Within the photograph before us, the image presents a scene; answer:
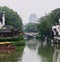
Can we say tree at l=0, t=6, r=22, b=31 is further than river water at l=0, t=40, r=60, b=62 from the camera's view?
Yes

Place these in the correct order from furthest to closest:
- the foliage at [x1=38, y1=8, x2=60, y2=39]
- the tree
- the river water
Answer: the foliage at [x1=38, y1=8, x2=60, y2=39] → the tree → the river water

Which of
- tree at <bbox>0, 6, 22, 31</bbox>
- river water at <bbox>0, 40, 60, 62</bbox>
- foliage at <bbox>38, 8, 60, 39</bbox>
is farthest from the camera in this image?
foliage at <bbox>38, 8, 60, 39</bbox>

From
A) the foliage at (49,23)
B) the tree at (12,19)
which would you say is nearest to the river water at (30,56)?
the tree at (12,19)

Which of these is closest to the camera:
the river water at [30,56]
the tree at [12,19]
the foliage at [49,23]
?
the river water at [30,56]

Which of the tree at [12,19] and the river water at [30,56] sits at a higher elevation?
the tree at [12,19]

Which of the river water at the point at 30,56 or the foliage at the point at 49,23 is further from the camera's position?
the foliage at the point at 49,23

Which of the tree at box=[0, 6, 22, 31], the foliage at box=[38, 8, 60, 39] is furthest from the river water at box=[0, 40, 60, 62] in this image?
the foliage at box=[38, 8, 60, 39]

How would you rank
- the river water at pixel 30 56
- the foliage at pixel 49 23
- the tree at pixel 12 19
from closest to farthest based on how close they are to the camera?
the river water at pixel 30 56, the tree at pixel 12 19, the foliage at pixel 49 23

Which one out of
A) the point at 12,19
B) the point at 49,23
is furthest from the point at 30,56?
the point at 49,23

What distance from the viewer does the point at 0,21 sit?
67938 mm

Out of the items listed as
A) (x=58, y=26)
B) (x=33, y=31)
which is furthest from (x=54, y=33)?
(x=33, y=31)

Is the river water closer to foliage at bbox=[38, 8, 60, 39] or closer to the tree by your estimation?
the tree

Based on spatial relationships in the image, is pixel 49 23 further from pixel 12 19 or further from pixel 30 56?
pixel 30 56

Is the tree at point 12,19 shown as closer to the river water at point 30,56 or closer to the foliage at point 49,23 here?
the foliage at point 49,23
